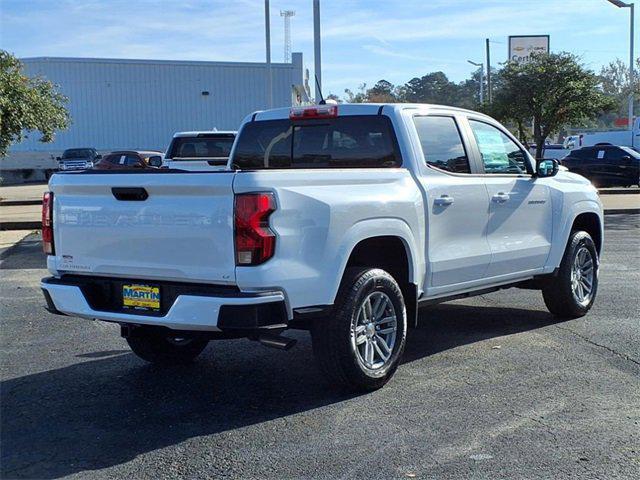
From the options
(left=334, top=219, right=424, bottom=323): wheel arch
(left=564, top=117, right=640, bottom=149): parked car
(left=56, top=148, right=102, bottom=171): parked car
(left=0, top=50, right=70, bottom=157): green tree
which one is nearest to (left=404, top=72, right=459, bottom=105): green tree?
(left=564, top=117, right=640, bottom=149): parked car

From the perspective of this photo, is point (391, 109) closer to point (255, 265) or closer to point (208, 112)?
point (255, 265)

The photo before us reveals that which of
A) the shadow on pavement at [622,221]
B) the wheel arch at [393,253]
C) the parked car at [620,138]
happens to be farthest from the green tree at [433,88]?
the wheel arch at [393,253]

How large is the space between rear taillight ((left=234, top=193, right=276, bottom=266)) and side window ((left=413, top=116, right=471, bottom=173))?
1.97m

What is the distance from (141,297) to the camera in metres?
4.89

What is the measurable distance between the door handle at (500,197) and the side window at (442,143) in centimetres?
34

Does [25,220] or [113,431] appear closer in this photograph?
[113,431]

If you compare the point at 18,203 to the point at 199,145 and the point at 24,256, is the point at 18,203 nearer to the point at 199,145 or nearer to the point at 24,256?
the point at 199,145

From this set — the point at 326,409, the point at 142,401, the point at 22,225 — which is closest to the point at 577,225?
the point at 326,409

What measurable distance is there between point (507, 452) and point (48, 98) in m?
16.4

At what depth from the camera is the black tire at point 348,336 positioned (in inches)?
198

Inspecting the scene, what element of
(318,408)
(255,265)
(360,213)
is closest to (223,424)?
(318,408)

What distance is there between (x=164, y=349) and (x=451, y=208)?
2602 mm

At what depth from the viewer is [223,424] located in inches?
187

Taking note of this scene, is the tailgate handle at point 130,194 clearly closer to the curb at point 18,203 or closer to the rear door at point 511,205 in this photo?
the rear door at point 511,205
